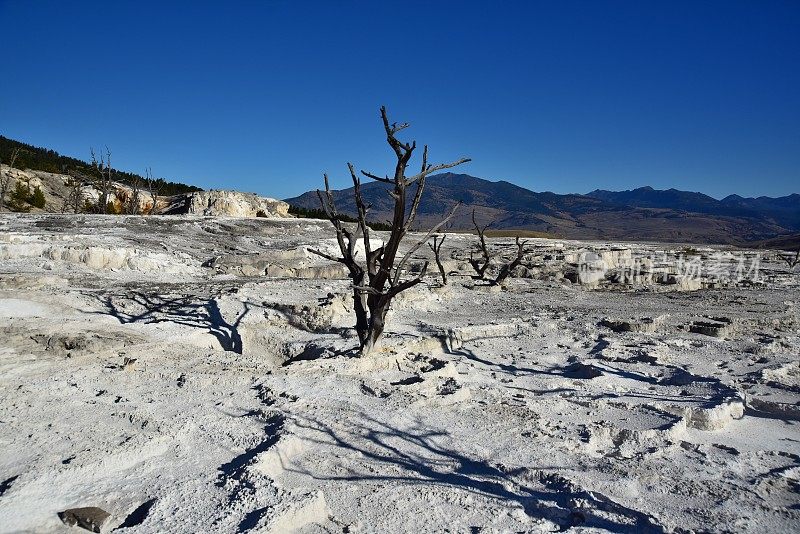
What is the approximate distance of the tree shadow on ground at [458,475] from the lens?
297cm

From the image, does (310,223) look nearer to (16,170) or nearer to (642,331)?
(642,331)

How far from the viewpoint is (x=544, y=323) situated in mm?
8609

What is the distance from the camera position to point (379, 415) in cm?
439

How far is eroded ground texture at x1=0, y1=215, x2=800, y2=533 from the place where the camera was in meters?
3.00

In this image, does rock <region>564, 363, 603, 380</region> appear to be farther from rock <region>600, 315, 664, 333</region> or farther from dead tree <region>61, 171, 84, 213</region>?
dead tree <region>61, 171, 84, 213</region>

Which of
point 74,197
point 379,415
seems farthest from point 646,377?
point 74,197

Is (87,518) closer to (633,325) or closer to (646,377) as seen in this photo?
(646,377)

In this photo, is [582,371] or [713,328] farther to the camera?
[713,328]

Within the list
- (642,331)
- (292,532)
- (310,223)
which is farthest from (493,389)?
(310,223)

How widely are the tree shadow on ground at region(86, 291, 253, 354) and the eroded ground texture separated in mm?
48

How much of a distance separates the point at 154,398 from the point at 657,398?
474cm

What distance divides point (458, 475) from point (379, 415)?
1067mm

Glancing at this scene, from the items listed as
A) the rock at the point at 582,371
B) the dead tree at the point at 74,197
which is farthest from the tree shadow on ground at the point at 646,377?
the dead tree at the point at 74,197

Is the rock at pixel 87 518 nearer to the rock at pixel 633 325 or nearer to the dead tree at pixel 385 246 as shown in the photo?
the dead tree at pixel 385 246
